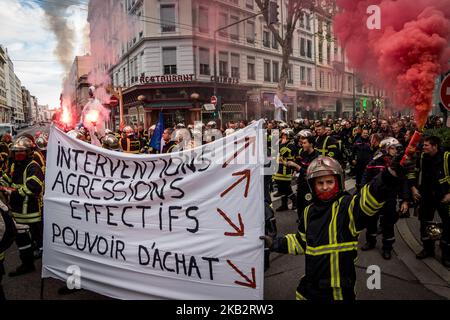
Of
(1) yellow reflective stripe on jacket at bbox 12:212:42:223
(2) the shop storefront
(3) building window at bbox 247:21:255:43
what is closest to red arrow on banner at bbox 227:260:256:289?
(1) yellow reflective stripe on jacket at bbox 12:212:42:223

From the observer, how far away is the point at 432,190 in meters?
4.88

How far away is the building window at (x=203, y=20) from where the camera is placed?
25.5 metres

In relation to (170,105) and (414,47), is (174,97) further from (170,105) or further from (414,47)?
(414,47)

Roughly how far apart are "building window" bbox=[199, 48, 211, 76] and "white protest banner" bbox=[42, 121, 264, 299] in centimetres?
2320

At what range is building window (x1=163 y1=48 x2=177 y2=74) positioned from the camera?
25.3m

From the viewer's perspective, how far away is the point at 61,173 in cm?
398

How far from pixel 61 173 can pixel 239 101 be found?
25662mm

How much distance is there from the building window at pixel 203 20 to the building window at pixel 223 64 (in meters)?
2.52

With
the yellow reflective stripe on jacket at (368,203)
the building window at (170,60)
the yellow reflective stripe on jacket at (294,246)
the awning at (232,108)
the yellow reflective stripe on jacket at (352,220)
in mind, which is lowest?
the yellow reflective stripe on jacket at (294,246)

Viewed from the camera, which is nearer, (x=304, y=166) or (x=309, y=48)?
(x=304, y=166)

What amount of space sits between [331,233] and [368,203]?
1.17 feet

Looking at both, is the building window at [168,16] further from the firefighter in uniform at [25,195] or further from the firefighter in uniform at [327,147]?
the firefighter in uniform at [25,195]

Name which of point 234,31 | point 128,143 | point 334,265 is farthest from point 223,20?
point 334,265

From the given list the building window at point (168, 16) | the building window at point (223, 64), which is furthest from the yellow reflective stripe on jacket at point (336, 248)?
the building window at point (223, 64)
